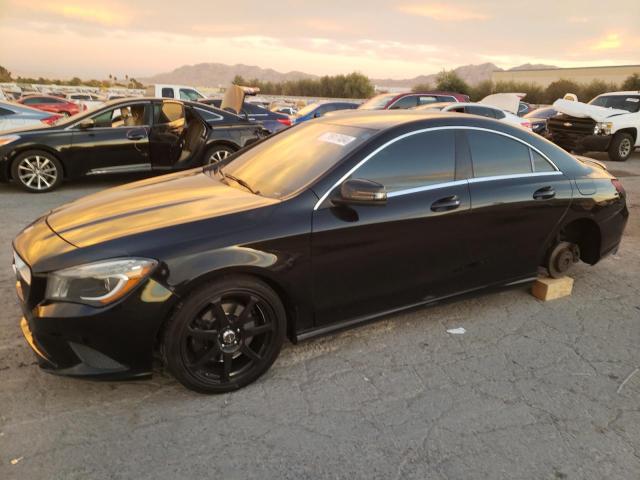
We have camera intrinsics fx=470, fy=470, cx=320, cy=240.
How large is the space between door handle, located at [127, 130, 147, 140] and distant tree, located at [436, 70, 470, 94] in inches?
1600

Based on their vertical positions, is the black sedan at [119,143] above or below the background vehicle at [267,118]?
below

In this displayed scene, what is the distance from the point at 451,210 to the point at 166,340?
78.4 inches

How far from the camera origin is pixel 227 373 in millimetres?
2682

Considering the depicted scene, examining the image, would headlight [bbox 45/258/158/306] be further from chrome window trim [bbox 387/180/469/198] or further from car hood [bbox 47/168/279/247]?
chrome window trim [bbox 387/180/469/198]

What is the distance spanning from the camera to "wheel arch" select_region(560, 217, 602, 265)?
4047 millimetres

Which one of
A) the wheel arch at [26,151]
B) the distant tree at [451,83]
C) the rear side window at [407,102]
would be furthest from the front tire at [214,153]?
the distant tree at [451,83]

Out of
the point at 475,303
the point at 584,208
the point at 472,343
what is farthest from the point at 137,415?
the point at 584,208

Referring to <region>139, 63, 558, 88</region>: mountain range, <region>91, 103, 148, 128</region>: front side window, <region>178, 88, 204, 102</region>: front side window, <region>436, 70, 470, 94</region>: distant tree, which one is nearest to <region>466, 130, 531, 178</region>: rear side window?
<region>91, 103, 148, 128</region>: front side window

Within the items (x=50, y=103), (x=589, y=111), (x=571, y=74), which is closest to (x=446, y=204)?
(x=589, y=111)

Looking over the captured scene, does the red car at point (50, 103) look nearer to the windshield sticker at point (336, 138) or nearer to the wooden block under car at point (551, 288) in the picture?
the windshield sticker at point (336, 138)

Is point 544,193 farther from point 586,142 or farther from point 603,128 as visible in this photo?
point 603,128

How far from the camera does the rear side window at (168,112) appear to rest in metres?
7.77

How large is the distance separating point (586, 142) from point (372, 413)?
12.1 meters

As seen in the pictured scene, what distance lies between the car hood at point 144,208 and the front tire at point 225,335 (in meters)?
0.46
